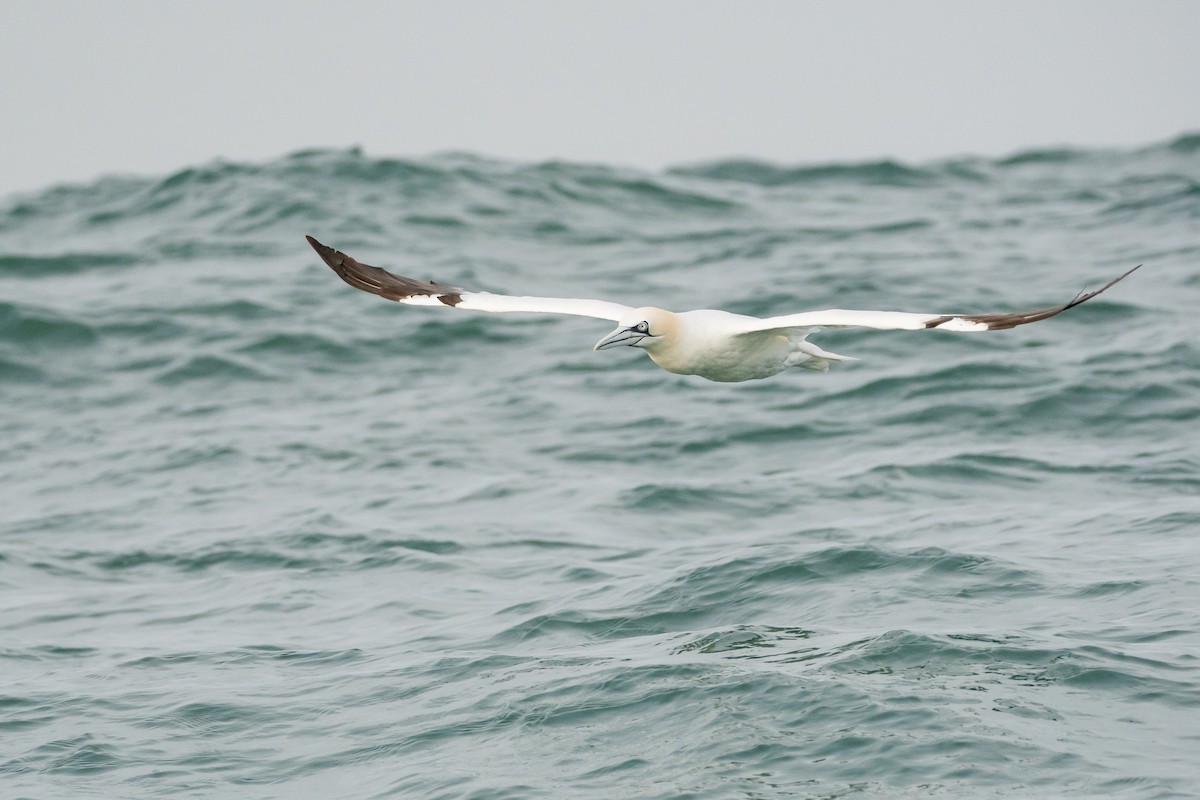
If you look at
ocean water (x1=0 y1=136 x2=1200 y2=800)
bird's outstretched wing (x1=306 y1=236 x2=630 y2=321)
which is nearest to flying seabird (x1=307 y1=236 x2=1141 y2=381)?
bird's outstretched wing (x1=306 y1=236 x2=630 y2=321)

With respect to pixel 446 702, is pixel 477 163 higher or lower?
higher

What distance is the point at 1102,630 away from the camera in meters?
11.5

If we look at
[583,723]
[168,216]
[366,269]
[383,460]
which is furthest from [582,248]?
[583,723]

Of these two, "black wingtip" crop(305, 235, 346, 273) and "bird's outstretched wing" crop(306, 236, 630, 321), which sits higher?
"black wingtip" crop(305, 235, 346, 273)

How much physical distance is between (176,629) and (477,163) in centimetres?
2097

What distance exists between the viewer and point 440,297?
1186 cm

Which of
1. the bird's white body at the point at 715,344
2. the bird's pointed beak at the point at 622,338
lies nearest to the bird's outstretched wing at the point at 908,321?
the bird's white body at the point at 715,344

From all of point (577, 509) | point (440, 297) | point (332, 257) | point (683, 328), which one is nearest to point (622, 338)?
point (683, 328)

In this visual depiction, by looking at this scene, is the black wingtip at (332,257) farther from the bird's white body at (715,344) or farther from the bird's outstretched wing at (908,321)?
the bird's outstretched wing at (908,321)

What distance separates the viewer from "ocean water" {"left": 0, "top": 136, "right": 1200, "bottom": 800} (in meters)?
10.4

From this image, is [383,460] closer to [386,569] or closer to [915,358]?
[386,569]

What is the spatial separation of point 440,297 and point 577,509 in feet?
16.4

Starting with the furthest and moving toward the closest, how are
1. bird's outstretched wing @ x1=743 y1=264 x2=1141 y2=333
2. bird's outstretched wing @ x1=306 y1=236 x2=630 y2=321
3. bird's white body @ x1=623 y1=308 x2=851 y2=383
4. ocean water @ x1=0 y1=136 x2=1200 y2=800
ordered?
bird's outstretched wing @ x1=306 y1=236 x2=630 y2=321
bird's white body @ x1=623 y1=308 x2=851 y2=383
ocean water @ x1=0 y1=136 x2=1200 y2=800
bird's outstretched wing @ x1=743 y1=264 x2=1141 y2=333

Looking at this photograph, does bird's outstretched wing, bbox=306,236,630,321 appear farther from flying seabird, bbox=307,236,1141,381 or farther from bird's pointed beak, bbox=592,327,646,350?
bird's pointed beak, bbox=592,327,646,350
